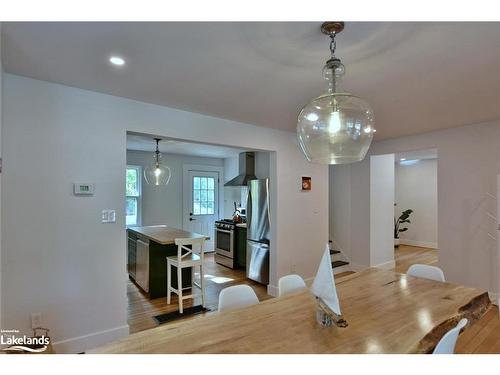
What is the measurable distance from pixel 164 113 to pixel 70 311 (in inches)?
82.1

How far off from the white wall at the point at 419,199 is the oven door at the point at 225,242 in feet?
17.0

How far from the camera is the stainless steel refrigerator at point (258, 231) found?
425 cm

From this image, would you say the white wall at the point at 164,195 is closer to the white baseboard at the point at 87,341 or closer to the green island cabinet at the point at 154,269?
the green island cabinet at the point at 154,269

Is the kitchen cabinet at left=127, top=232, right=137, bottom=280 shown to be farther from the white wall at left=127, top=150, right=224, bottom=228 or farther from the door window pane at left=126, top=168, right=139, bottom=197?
the door window pane at left=126, top=168, right=139, bottom=197

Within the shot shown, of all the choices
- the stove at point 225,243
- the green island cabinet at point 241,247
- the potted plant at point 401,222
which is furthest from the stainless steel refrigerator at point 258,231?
the potted plant at point 401,222

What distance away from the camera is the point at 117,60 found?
1.93 meters

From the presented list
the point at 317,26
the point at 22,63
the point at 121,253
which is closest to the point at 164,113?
the point at 22,63

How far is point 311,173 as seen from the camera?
441 centimetres

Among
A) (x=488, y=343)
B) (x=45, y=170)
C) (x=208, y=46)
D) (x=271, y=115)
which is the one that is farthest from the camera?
(x=271, y=115)

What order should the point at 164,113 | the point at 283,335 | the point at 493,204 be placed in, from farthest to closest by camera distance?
the point at 493,204
the point at 164,113
the point at 283,335

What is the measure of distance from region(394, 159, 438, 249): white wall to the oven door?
518 cm

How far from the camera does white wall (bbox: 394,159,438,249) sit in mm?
7180

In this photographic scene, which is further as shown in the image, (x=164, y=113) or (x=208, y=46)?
(x=164, y=113)
